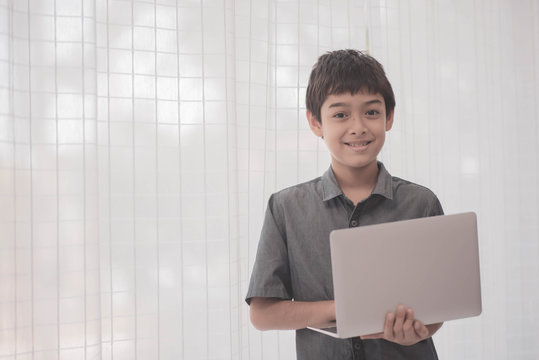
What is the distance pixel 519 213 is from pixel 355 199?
60.1 inches

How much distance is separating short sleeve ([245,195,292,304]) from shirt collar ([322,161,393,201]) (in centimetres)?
11

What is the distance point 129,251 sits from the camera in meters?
1.75

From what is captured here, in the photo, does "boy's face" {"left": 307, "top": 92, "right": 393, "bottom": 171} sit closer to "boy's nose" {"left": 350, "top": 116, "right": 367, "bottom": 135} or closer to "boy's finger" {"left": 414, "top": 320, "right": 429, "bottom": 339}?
"boy's nose" {"left": 350, "top": 116, "right": 367, "bottom": 135}

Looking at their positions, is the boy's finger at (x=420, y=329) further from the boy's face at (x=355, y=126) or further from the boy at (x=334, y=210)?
the boy's face at (x=355, y=126)

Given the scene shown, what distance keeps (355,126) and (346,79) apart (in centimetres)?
11

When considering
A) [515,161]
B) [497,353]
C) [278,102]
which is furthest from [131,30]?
[497,353]

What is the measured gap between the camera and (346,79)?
1.07m

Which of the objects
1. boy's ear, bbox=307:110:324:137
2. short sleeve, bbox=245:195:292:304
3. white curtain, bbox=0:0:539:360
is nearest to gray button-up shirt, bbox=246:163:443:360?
short sleeve, bbox=245:195:292:304

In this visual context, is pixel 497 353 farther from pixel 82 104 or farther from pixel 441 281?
pixel 82 104

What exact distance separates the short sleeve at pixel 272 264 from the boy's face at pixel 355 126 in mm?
186

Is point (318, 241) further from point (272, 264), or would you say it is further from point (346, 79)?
point (346, 79)

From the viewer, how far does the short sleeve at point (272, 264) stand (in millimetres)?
1022

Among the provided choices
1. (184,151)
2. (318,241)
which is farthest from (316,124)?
(184,151)

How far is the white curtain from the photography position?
5.41 ft
